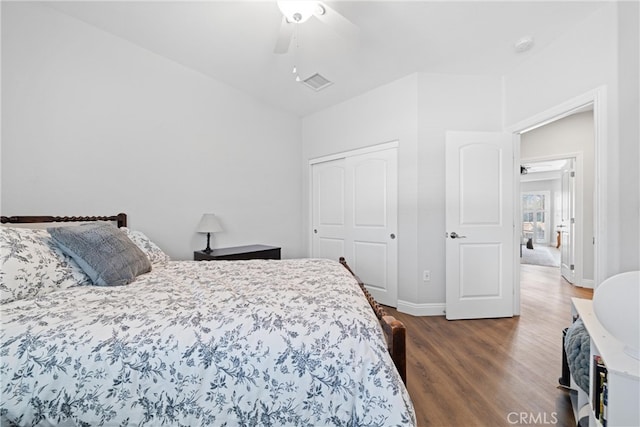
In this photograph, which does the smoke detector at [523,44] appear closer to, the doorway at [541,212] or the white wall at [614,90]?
the white wall at [614,90]

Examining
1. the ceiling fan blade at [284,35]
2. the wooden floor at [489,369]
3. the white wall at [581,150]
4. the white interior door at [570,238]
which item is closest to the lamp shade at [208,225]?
the ceiling fan blade at [284,35]

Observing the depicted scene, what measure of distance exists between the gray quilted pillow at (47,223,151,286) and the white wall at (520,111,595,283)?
5343 millimetres

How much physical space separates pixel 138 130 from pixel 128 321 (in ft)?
7.14

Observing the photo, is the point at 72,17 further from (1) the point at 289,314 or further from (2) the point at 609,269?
(2) the point at 609,269

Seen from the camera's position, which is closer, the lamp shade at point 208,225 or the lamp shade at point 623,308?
the lamp shade at point 623,308

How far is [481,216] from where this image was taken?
9.89 ft

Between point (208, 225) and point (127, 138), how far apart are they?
1081 mm

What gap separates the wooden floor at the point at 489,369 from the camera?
1.57 metres

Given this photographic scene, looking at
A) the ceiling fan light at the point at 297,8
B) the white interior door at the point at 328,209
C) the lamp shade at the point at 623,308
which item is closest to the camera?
the lamp shade at the point at 623,308

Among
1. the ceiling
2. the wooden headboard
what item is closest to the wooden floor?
A: the ceiling

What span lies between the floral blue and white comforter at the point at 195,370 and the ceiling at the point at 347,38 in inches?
79.9

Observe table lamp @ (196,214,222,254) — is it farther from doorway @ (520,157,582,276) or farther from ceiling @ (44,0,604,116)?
doorway @ (520,157,582,276)

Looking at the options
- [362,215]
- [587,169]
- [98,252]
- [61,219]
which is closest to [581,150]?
[587,169]

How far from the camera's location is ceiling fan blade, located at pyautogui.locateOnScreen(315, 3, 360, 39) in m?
1.79
